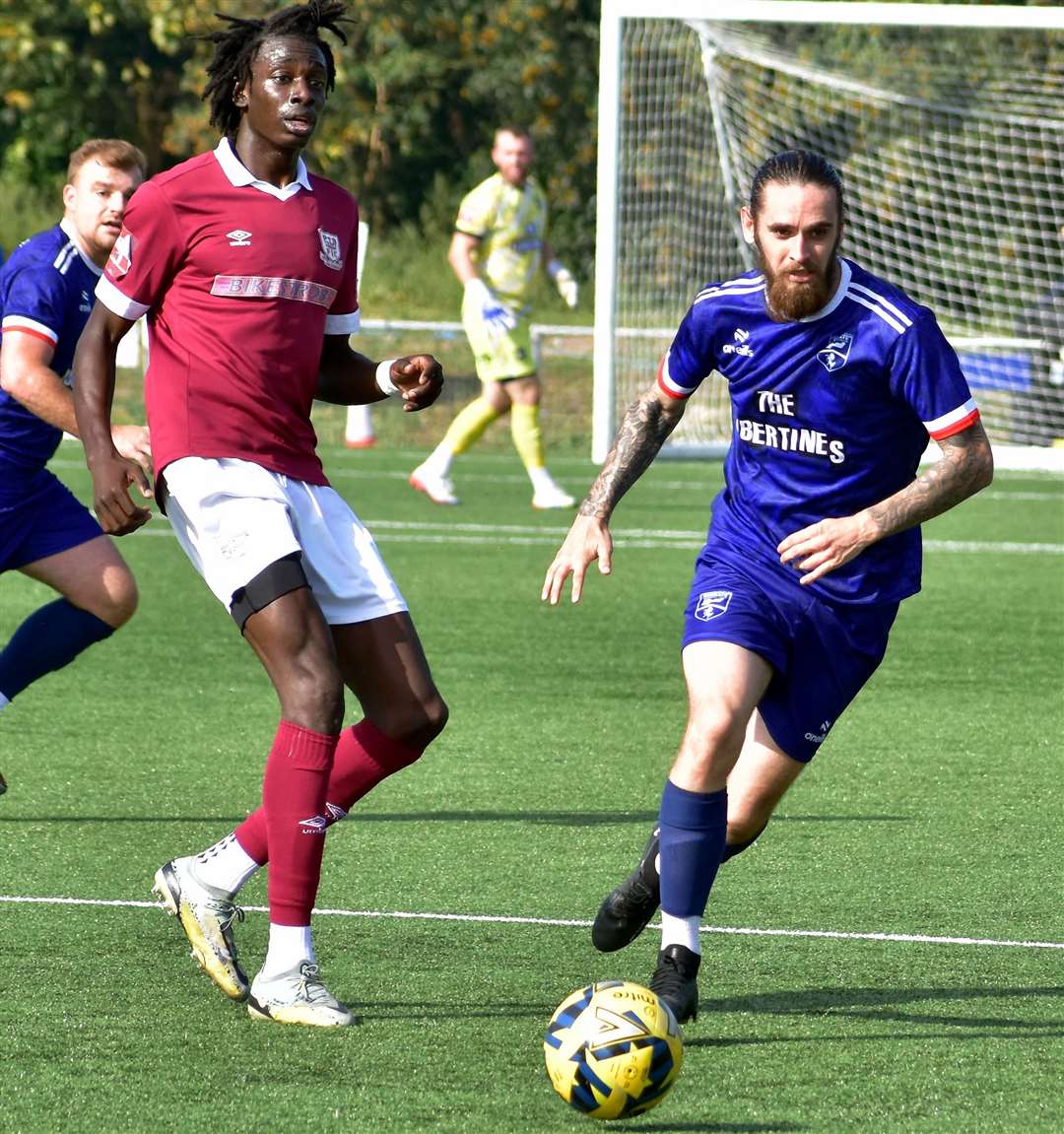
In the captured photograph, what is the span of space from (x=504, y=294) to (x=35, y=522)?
9.02 m

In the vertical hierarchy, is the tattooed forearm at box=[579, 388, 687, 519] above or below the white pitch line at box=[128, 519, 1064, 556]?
above

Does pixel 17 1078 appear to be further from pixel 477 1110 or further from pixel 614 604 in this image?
pixel 614 604

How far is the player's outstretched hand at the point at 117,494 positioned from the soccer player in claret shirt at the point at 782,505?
98 cm

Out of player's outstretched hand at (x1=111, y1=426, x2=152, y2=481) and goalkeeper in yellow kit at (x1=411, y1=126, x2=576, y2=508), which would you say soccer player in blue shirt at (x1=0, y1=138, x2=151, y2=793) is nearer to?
player's outstretched hand at (x1=111, y1=426, x2=152, y2=481)

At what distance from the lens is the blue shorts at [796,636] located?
16.9ft

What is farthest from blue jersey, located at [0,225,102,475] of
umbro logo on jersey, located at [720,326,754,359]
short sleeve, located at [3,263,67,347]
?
umbro logo on jersey, located at [720,326,754,359]

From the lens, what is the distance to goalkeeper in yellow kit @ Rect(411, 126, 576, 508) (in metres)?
15.6

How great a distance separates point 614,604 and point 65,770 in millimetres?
4957

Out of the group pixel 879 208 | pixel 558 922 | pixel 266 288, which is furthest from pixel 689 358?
pixel 879 208

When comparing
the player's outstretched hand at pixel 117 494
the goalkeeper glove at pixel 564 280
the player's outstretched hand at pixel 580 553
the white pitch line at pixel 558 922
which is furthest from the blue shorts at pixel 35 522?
the goalkeeper glove at pixel 564 280

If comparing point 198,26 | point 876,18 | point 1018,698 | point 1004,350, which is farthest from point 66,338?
point 198,26

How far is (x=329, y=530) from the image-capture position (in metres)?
5.21

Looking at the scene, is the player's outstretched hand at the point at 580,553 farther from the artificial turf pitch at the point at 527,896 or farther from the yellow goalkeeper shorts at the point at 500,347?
the yellow goalkeeper shorts at the point at 500,347

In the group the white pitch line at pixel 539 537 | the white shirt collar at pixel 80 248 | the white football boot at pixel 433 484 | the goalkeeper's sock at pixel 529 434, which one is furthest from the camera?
the white football boot at pixel 433 484
